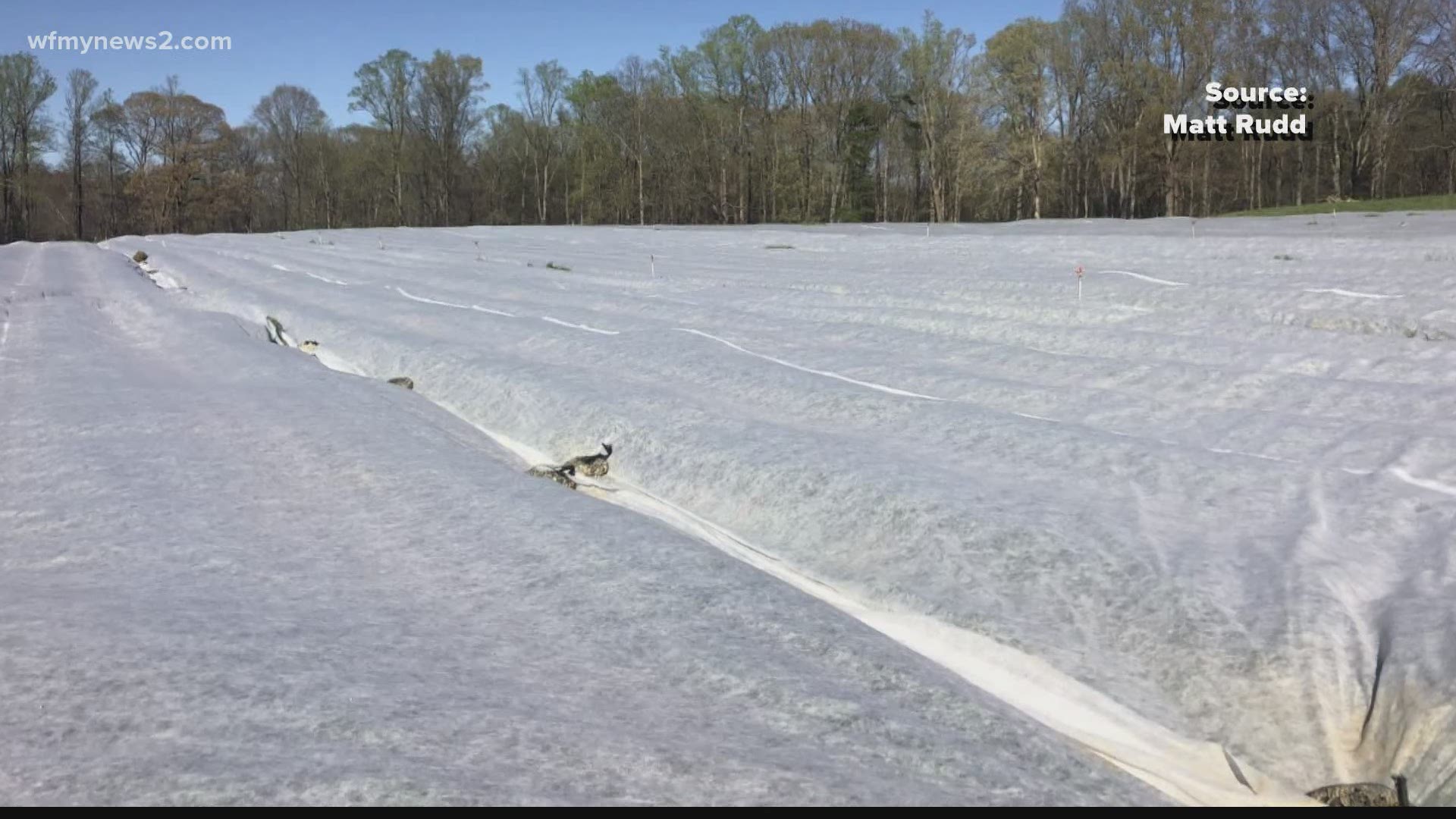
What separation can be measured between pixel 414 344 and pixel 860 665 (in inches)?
224

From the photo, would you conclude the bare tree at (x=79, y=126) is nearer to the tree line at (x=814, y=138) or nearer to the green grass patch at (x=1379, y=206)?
the tree line at (x=814, y=138)

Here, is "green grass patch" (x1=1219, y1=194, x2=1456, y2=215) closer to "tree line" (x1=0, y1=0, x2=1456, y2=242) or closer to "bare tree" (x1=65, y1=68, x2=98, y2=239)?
"tree line" (x1=0, y1=0, x2=1456, y2=242)

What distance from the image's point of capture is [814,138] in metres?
47.3

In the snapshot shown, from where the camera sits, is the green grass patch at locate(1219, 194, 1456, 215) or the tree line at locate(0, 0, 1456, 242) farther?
the tree line at locate(0, 0, 1456, 242)

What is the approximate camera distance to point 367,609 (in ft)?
8.41

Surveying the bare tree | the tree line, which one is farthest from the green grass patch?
the bare tree

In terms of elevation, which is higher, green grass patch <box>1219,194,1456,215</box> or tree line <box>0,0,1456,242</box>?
tree line <box>0,0,1456,242</box>

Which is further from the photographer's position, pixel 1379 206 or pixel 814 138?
pixel 814 138

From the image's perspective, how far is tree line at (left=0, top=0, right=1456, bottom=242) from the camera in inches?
1539

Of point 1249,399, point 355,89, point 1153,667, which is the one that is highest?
point 355,89

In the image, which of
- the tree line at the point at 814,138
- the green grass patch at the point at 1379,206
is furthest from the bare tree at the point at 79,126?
the green grass patch at the point at 1379,206

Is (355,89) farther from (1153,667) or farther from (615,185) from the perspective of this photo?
(1153,667)

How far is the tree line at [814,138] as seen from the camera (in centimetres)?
3909

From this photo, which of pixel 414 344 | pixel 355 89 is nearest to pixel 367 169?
pixel 355 89
